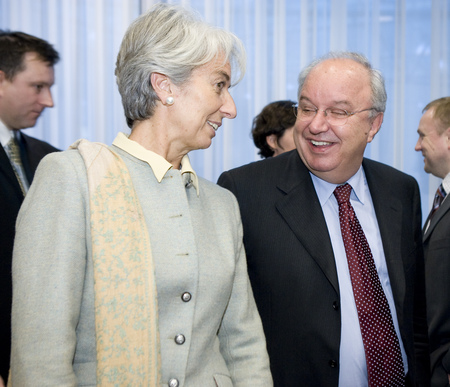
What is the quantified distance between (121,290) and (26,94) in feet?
5.93

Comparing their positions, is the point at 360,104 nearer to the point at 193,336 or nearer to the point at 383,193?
the point at 383,193

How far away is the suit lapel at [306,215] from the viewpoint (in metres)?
1.73

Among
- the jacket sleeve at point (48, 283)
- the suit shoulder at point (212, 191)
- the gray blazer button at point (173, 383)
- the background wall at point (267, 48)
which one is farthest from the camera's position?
the background wall at point (267, 48)

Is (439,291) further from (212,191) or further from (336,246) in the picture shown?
(212,191)

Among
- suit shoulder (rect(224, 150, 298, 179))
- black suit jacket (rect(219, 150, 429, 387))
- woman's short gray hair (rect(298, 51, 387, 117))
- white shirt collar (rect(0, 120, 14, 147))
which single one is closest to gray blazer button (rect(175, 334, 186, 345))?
black suit jacket (rect(219, 150, 429, 387))

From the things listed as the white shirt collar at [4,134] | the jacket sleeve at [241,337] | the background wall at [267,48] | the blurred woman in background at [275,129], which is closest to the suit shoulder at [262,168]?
the jacket sleeve at [241,337]

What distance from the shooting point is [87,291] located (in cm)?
122

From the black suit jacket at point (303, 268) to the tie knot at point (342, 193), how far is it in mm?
97

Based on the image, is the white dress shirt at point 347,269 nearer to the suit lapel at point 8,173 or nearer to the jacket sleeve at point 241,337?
the jacket sleeve at point 241,337

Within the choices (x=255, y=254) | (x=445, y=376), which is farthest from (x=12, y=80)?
(x=445, y=376)

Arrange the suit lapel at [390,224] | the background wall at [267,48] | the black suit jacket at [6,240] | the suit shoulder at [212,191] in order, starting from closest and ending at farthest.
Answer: the suit shoulder at [212,191], the suit lapel at [390,224], the black suit jacket at [6,240], the background wall at [267,48]

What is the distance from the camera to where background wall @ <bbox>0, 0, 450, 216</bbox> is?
14.2 feet

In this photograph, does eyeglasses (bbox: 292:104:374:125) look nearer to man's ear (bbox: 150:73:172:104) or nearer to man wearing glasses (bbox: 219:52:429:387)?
man wearing glasses (bbox: 219:52:429:387)

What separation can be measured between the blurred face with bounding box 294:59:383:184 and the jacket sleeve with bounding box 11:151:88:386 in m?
0.97
